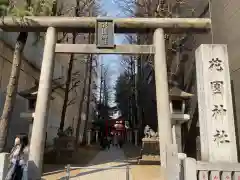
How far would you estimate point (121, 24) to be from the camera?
38.2ft

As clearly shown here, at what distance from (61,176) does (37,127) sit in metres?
2.05

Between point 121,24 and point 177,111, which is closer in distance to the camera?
point 121,24

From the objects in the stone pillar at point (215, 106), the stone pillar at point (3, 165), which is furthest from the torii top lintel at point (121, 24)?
the stone pillar at point (3, 165)

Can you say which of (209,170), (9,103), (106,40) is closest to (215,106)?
(209,170)

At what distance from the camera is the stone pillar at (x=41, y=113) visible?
Answer: 9.79m

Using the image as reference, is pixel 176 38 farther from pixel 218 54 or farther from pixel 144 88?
pixel 144 88

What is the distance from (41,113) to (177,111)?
6.73m

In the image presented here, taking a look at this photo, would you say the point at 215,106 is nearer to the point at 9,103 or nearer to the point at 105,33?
the point at 105,33

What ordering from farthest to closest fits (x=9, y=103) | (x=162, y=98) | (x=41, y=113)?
(x=162, y=98), (x=9, y=103), (x=41, y=113)

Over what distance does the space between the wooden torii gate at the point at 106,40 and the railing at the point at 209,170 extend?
9.77 ft

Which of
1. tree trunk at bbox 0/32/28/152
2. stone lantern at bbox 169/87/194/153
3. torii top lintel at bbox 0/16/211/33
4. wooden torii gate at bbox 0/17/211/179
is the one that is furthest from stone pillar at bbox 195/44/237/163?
tree trunk at bbox 0/32/28/152

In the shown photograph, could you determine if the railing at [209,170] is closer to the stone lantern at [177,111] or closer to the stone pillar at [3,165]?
the stone pillar at [3,165]

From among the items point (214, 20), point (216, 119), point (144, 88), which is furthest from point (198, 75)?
point (144, 88)

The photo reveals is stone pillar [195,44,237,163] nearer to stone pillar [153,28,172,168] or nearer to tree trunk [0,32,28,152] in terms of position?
stone pillar [153,28,172,168]
